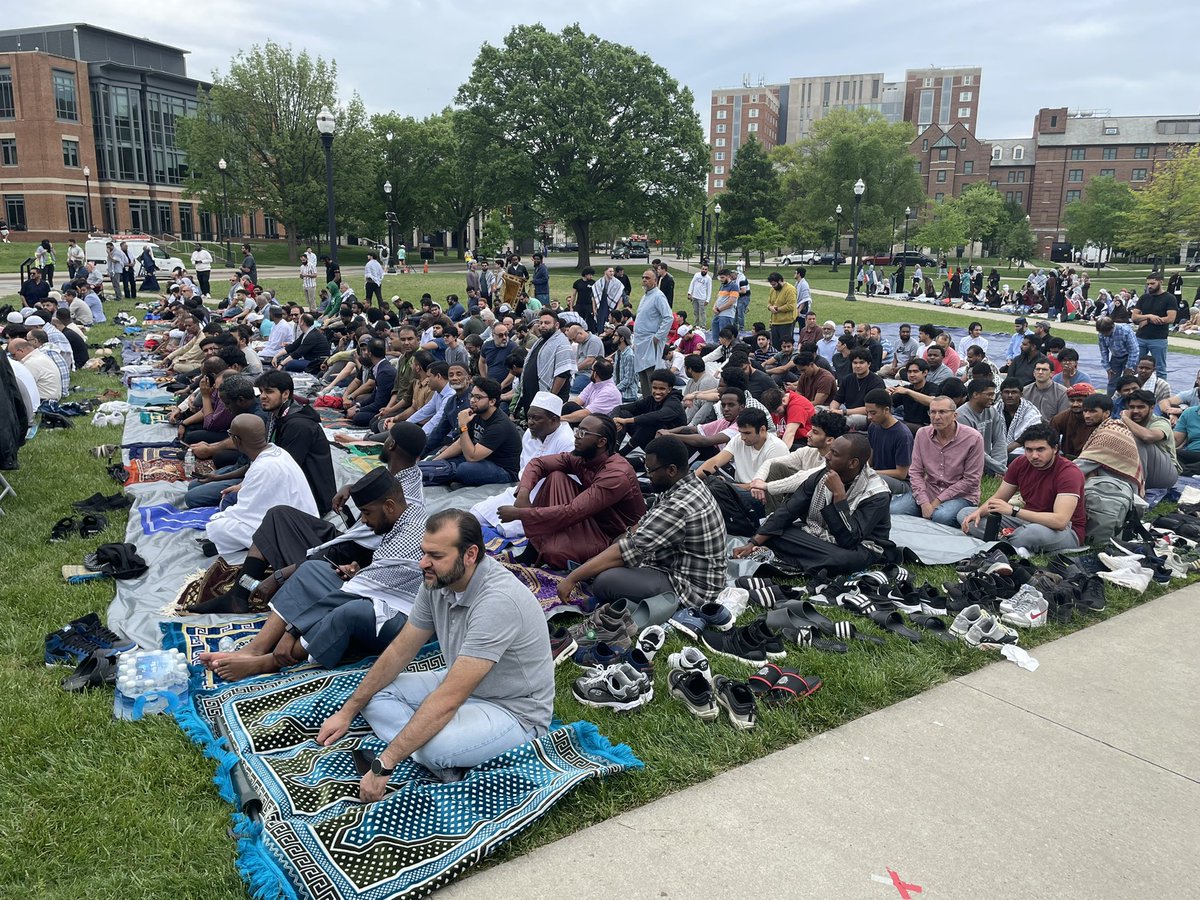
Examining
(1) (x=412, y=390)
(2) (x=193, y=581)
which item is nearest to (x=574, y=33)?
(1) (x=412, y=390)

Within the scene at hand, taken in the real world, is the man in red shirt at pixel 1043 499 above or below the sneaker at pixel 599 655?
above

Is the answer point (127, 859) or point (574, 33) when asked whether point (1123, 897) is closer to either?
point (127, 859)

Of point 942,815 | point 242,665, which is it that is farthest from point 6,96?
point 942,815

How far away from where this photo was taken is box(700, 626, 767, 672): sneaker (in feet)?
16.9

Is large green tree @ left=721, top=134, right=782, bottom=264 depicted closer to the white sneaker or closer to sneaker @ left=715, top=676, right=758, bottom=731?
the white sneaker

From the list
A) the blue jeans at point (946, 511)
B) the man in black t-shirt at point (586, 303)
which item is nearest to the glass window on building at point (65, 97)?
the man in black t-shirt at point (586, 303)

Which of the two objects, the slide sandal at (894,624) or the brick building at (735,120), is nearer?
the slide sandal at (894,624)

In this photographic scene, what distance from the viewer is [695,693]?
4605 millimetres

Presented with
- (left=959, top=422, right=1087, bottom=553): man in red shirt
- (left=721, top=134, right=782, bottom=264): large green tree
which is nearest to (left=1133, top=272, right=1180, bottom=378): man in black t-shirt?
(left=959, top=422, right=1087, bottom=553): man in red shirt

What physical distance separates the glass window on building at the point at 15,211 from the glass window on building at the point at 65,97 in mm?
5966

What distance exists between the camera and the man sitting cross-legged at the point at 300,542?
203 inches

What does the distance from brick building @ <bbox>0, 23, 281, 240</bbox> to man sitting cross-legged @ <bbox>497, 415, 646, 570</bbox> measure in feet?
174

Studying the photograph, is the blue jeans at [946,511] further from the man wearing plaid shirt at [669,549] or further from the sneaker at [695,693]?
the sneaker at [695,693]

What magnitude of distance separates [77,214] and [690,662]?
6790 centimetres
